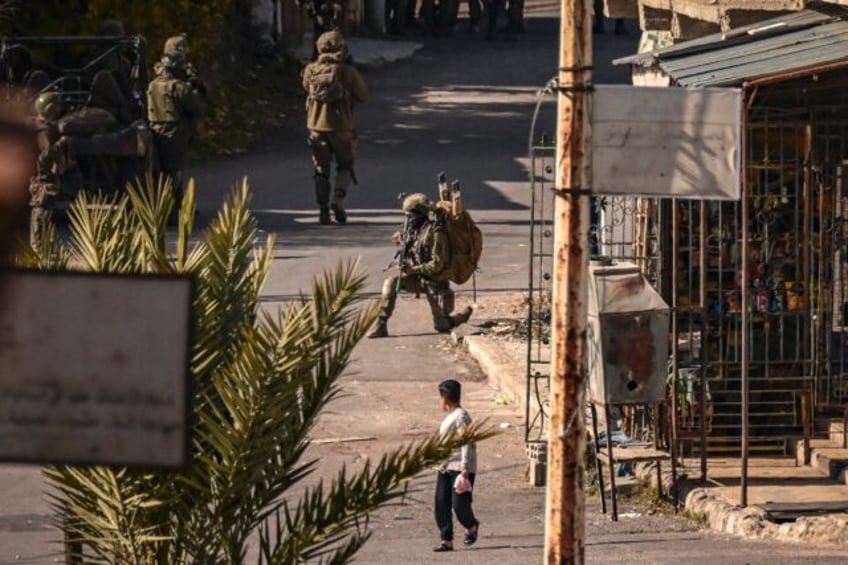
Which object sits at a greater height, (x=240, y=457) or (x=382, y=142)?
(x=382, y=142)

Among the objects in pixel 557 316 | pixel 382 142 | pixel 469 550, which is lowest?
pixel 469 550

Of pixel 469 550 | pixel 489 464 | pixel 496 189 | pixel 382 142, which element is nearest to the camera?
pixel 469 550

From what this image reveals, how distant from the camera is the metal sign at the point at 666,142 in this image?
904 cm

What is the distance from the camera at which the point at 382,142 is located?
28.2 meters

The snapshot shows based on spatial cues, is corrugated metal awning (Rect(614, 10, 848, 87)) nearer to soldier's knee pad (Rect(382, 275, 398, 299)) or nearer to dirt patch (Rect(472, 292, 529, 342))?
soldier's knee pad (Rect(382, 275, 398, 299))

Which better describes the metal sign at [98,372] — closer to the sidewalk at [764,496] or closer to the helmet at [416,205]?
the sidewalk at [764,496]

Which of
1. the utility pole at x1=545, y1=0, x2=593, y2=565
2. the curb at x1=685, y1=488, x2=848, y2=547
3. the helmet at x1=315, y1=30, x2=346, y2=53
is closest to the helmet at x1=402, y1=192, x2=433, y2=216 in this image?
the curb at x1=685, y1=488, x2=848, y2=547

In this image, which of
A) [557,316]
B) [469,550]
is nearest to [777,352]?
[469,550]

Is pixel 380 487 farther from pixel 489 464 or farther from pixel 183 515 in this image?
pixel 489 464

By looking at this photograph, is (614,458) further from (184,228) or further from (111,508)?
(111,508)

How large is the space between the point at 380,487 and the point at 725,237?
5879 mm

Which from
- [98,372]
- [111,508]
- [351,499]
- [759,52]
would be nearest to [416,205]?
[759,52]

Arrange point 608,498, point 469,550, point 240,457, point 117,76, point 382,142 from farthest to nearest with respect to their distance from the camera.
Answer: point 382,142, point 117,76, point 608,498, point 469,550, point 240,457

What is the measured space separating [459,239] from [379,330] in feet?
3.83
